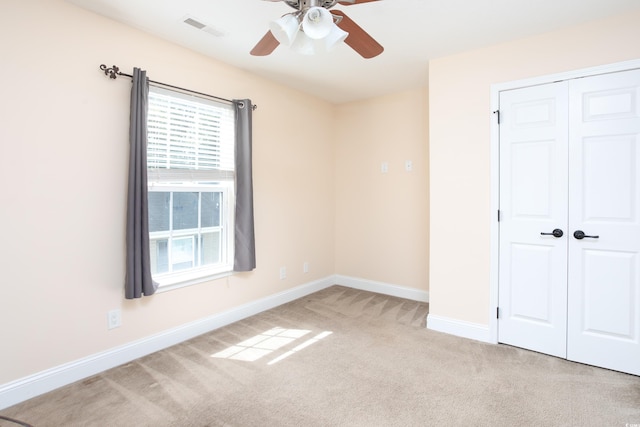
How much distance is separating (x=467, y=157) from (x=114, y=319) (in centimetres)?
314

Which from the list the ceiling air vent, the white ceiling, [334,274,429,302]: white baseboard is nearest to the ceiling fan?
the white ceiling

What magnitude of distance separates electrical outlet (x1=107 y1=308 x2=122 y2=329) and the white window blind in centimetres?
102

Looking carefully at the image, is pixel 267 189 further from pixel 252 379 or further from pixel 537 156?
pixel 537 156

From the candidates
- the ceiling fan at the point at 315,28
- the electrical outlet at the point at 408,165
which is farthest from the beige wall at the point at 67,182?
the electrical outlet at the point at 408,165

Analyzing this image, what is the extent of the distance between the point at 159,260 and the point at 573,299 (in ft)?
10.8

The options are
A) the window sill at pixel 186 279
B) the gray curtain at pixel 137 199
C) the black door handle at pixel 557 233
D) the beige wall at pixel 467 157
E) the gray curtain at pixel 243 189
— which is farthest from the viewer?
the gray curtain at pixel 243 189

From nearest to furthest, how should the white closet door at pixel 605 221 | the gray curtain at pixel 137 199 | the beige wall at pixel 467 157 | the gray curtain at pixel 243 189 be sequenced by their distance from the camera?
the white closet door at pixel 605 221, the gray curtain at pixel 137 199, the beige wall at pixel 467 157, the gray curtain at pixel 243 189

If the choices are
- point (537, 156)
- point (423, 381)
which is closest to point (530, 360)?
point (423, 381)

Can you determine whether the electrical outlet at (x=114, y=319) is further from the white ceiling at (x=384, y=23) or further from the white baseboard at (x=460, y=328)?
the white baseboard at (x=460, y=328)

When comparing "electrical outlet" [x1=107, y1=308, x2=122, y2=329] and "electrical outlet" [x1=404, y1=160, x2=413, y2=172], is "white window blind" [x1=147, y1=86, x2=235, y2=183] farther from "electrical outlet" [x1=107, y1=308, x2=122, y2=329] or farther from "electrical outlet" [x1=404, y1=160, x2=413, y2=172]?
"electrical outlet" [x1=404, y1=160, x2=413, y2=172]

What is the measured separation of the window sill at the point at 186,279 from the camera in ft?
9.04

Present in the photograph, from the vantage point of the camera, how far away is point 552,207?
8.48 feet

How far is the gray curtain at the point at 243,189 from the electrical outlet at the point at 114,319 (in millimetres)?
1045

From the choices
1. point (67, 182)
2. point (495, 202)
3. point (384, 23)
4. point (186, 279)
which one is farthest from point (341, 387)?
point (384, 23)
